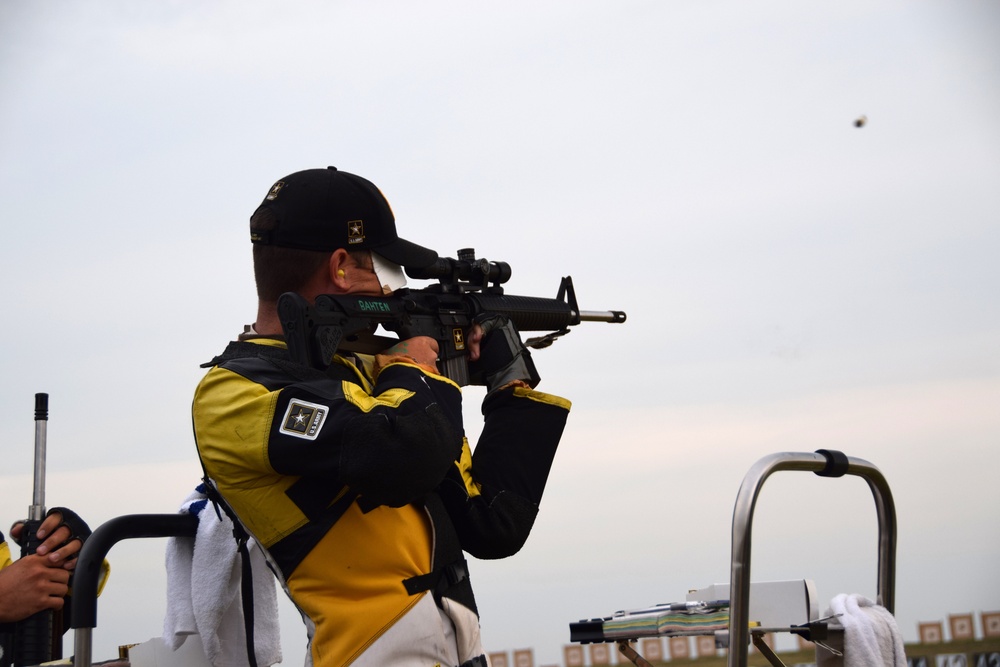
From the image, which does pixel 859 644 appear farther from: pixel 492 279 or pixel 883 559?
pixel 492 279

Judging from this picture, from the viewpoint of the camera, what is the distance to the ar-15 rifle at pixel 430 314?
82.1 inches

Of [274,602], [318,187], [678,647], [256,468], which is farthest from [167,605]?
[678,647]

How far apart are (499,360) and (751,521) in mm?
896

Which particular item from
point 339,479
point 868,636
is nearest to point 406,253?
point 339,479

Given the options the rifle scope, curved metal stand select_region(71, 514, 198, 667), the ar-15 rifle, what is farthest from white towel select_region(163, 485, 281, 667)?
the rifle scope

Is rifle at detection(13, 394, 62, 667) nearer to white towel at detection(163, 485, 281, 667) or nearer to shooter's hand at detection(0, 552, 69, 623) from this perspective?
shooter's hand at detection(0, 552, 69, 623)

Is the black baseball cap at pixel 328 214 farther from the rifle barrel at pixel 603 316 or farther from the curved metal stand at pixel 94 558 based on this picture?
the rifle barrel at pixel 603 316

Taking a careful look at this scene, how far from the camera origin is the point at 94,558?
6.72 feet

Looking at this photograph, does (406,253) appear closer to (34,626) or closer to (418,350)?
(418,350)

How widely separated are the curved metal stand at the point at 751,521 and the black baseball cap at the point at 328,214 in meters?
0.94

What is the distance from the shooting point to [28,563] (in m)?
2.74

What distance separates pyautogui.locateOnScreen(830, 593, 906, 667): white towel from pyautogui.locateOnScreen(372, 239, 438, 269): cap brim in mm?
1177

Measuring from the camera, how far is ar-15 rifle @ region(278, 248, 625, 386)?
2086mm

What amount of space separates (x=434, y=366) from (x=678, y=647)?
15.8 feet
